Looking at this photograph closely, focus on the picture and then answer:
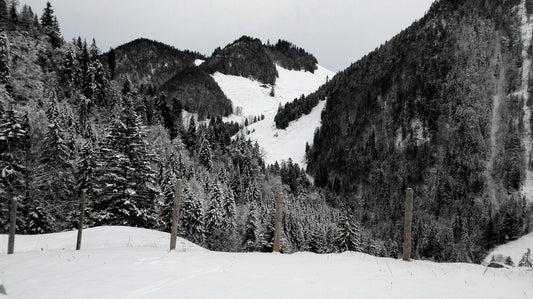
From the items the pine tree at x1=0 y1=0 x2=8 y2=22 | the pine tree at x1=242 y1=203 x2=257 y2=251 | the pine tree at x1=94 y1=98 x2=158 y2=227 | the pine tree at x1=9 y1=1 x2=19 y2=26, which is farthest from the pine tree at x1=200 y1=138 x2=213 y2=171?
the pine tree at x1=94 y1=98 x2=158 y2=227

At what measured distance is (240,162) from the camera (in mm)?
107438

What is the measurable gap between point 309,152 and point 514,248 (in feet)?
318

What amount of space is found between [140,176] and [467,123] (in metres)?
144

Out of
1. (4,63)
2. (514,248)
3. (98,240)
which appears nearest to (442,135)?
(514,248)

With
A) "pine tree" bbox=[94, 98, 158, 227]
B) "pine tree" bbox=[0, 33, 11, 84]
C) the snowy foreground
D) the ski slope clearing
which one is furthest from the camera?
the ski slope clearing

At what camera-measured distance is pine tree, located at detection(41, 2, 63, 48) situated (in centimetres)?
7662

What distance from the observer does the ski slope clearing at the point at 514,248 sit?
333ft

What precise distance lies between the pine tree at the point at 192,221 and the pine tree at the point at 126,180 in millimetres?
13390

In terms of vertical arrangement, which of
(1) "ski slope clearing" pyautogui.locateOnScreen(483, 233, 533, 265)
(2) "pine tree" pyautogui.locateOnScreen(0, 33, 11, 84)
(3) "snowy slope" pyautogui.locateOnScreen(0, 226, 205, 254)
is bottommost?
(1) "ski slope clearing" pyautogui.locateOnScreen(483, 233, 533, 265)

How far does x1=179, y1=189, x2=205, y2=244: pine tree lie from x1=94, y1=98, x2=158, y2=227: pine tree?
13.4 metres

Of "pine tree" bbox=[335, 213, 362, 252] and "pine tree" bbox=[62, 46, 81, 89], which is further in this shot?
"pine tree" bbox=[62, 46, 81, 89]

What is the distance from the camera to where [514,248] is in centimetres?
10462

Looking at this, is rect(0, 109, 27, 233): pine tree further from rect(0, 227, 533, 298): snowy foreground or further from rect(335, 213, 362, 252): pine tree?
rect(335, 213, 362, 252): pine tree

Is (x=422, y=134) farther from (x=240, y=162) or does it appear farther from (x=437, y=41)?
(x=240, y=162)
